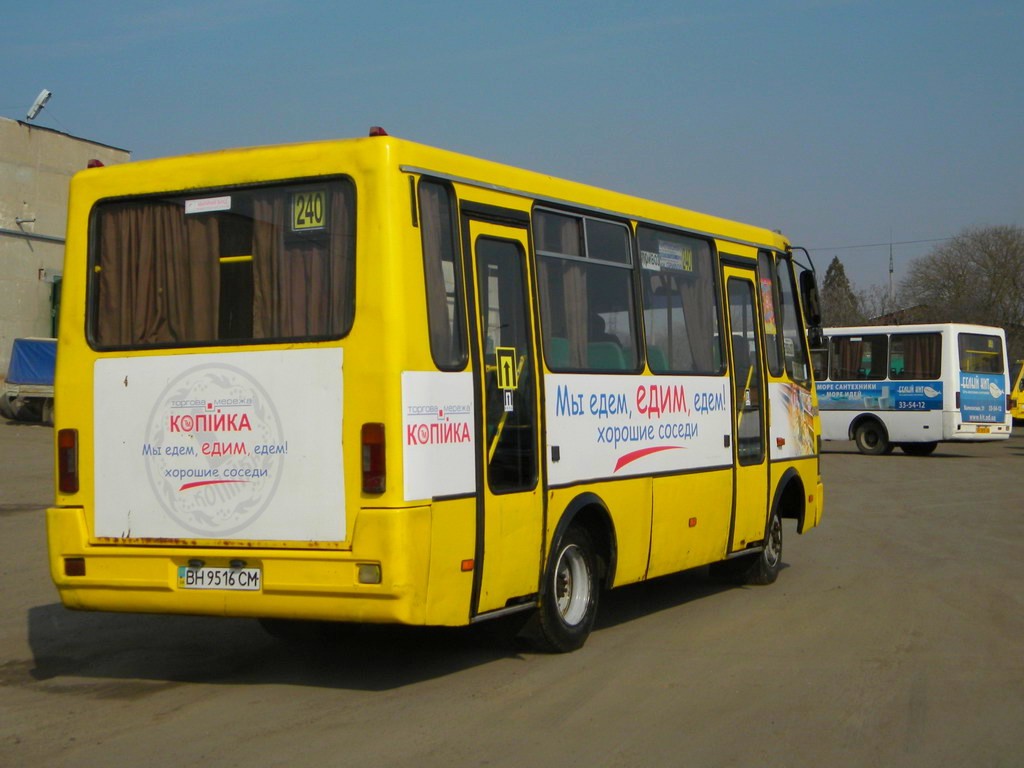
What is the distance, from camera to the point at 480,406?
7.69m

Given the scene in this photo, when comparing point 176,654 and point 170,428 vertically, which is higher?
point 170,428

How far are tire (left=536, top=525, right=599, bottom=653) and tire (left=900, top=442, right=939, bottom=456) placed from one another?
25.8 meters

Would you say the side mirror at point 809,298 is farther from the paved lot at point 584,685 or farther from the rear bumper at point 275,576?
the rear bumper at point 275,576

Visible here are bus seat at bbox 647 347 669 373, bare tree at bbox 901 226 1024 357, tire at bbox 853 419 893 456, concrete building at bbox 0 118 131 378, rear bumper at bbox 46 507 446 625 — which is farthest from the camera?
bare tree at bbox 901 226 1024 357

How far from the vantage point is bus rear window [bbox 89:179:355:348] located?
7.29 metres

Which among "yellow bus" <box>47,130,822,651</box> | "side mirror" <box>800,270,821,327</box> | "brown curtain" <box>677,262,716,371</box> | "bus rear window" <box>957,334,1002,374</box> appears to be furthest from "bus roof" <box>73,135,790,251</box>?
"bus rear window" <box>957,334,1002,374</box>

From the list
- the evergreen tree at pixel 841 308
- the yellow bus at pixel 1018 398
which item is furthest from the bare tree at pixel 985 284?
the yellow bus at pixel 1018 398

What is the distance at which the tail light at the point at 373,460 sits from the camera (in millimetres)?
7008

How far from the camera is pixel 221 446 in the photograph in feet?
24.4

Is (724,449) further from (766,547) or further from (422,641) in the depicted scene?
(422,641)

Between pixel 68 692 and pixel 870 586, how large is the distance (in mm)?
6901

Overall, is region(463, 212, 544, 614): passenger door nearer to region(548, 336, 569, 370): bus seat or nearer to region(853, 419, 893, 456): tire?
region(548, 336, 569, 370): bus seat

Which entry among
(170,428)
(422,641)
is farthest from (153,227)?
(422,641)

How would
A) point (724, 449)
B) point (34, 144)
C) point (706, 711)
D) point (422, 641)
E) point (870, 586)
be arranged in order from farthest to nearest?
point (34, 144)
point (870, 586)
point (724, 449)
point (422, 641)
point (706, 711)
